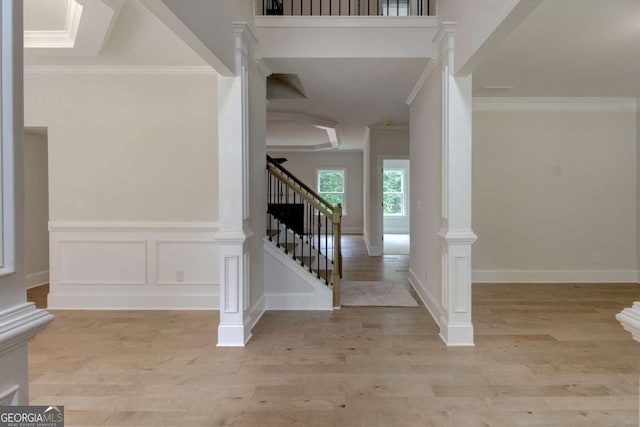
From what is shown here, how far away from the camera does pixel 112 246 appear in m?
3.86

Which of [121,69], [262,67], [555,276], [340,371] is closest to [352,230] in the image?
[555,276]

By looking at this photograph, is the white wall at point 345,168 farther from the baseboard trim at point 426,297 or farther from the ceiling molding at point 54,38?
the ceiling molding at point 54,38

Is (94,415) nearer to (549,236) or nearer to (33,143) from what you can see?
(33,143)

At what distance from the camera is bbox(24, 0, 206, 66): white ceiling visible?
3.23 m

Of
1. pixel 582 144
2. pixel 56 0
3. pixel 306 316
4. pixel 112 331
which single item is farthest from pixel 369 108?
pixel 112 331

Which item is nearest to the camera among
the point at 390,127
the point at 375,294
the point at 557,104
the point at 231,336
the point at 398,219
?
the point at 231,336

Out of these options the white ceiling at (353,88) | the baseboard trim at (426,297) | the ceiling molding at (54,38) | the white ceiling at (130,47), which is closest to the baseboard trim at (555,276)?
the baseboard trim at (426,297)

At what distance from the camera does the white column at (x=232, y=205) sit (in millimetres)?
2877

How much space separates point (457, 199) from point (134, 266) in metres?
3.48

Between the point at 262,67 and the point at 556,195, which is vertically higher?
the point at 262,67

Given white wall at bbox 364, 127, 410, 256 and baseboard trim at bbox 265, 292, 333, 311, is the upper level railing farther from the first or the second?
baseboard trim at bbox 265, 292, 333, 311

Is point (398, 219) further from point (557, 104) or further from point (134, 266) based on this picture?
point (134, 266)

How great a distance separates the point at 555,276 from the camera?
16.2 feet

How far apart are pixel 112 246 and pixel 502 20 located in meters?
4.17
